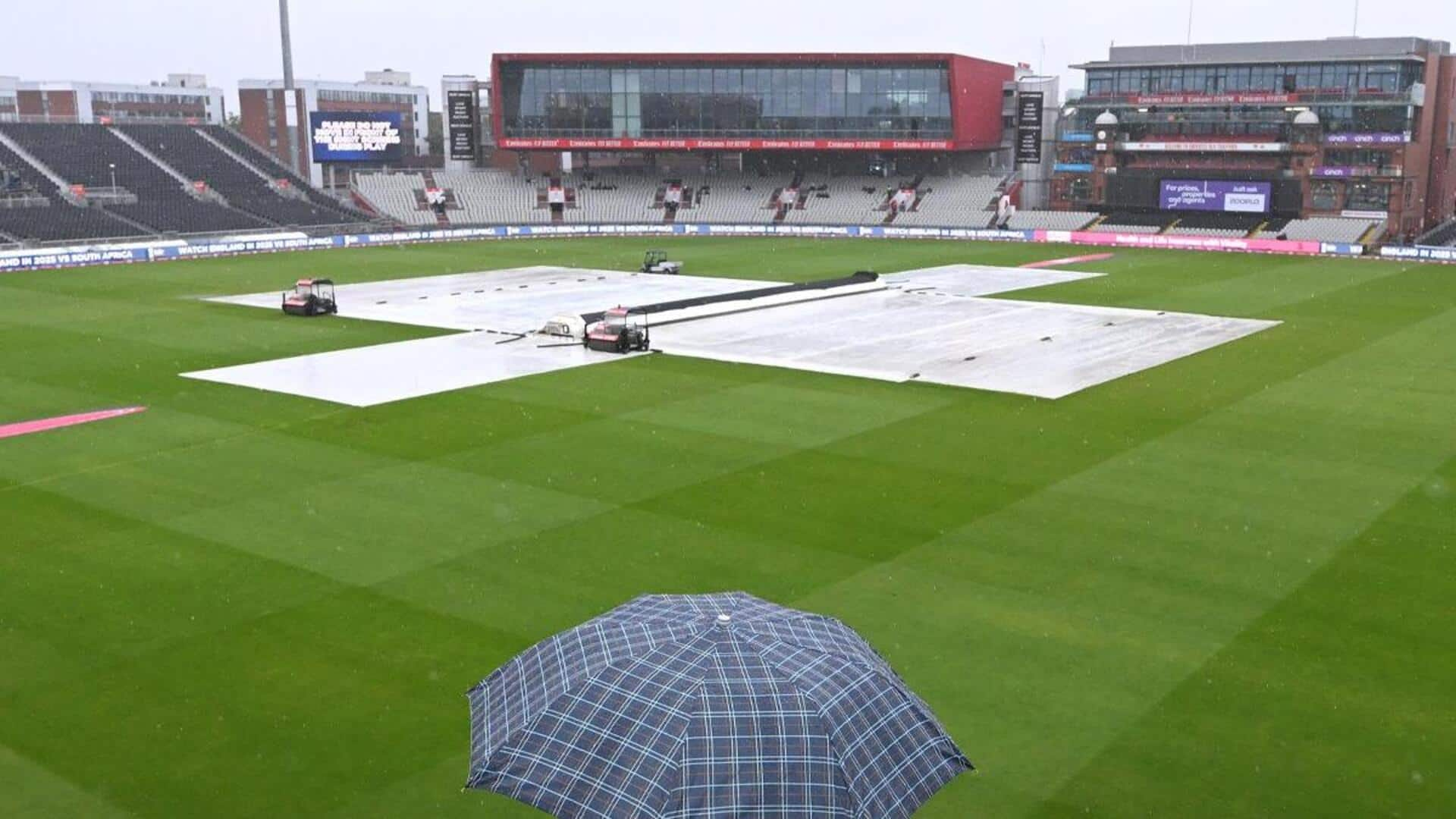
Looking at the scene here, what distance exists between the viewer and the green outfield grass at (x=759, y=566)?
1292cm

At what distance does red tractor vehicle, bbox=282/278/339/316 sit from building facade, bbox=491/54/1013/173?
174ft

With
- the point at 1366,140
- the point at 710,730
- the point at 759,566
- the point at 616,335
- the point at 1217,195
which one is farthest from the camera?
the point at 1217,195

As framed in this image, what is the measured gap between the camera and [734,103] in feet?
320

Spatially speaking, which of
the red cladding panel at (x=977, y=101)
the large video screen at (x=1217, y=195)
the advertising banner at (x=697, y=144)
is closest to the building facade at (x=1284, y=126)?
the large video screen at (x=1217, y=195)

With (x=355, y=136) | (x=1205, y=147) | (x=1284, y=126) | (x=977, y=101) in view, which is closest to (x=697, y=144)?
(x=977, y=101)

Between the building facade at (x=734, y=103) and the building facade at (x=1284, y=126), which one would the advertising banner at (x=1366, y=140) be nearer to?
the building facade at (x=1284, y=126)

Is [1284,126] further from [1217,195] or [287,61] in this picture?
[287,61]

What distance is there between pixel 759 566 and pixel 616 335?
20.0m

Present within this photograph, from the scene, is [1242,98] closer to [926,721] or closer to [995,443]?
[995,443]

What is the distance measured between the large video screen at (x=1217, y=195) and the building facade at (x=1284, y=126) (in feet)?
0.97

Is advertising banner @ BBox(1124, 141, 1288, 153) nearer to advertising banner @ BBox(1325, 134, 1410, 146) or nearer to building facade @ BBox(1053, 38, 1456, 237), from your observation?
building facade @ BBox(1053, 38, 1456, 237)

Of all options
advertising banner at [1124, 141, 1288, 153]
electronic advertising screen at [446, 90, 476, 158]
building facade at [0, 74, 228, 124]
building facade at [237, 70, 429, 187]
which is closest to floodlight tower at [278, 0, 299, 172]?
building facade at [237, 70, 429, 187]

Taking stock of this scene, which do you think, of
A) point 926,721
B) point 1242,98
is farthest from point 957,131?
point 926,721

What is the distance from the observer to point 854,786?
8.32 metres
